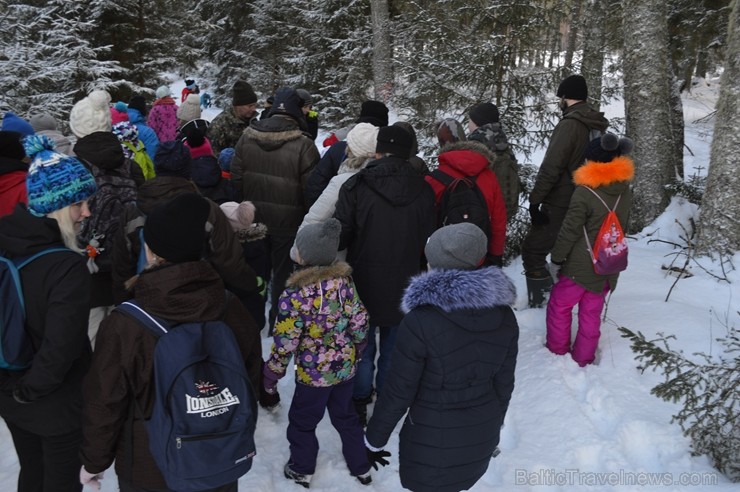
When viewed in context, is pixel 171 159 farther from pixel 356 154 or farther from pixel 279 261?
pixel 279 261

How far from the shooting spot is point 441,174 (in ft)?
14.4

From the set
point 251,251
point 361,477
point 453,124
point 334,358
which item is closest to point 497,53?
point 453,124

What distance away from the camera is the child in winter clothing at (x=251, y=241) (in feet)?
14.2

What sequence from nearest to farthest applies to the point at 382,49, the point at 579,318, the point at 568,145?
the point at 579,318 < the point at 568,145 < the point at 382,49

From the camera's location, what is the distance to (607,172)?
4277mm

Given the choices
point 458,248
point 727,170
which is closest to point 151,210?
point 458,248

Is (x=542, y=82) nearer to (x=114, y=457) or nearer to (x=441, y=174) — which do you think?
(x=441, y=174)

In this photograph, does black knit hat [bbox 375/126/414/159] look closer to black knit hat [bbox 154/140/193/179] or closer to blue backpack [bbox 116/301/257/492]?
black knit hat [bbox 154/140/193/179]

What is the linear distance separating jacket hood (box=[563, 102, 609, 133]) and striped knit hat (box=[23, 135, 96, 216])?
15.0 ft

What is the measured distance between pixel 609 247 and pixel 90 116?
4.56 m

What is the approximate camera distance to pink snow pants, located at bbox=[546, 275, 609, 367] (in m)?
4.50

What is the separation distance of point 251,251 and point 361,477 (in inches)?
85.9

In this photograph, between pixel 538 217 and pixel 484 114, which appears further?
pixel 538 217

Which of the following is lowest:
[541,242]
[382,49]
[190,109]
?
[541,242]
